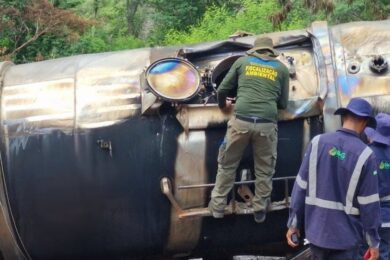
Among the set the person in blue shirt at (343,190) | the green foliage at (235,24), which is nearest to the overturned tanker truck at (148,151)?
the person in blue shirt at (343,190)

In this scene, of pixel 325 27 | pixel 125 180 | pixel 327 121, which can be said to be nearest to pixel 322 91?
pixel 327 121

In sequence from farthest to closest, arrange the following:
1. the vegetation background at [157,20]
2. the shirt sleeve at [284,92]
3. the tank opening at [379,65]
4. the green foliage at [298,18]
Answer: the green foliage at [298,18]
the vegetation background at [157,20]
the tank opening at [379,65]
the shirt sleeve at [284,92]

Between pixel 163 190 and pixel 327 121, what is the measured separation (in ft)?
4.49

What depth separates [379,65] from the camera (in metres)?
5.18

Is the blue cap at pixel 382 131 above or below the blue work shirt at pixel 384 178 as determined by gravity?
above

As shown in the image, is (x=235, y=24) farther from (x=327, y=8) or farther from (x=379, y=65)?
(x=379, y=65)

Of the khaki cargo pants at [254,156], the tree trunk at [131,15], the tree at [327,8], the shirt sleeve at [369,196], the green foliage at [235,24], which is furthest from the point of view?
the tree trunk at [131,15]

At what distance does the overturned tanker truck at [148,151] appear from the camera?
507 cm

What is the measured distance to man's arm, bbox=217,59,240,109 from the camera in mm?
4961

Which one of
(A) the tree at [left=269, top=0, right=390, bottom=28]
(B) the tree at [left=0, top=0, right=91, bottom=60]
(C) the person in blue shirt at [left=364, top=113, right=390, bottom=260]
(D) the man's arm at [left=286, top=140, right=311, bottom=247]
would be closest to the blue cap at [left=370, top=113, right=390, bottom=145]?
(C) the person in blue shirt at [left=364, top=113, right=390, bottom=260]

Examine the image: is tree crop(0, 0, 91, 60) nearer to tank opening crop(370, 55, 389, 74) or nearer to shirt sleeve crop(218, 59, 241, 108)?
shirt sleeve crop(218, 59, 241, 108)

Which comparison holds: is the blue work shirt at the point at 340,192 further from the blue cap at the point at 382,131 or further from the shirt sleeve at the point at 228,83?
the shirt sleeve at the point at 228,83

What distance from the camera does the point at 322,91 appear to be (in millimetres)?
5090

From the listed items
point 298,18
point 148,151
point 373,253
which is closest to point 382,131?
point 373,253
